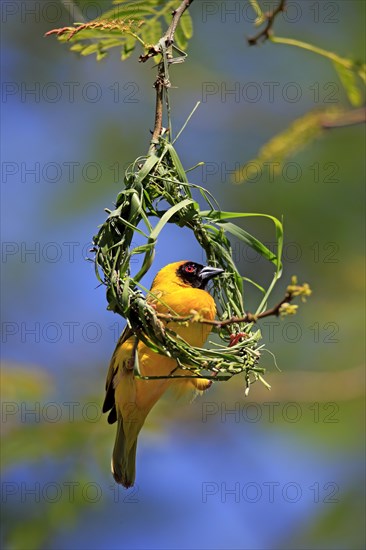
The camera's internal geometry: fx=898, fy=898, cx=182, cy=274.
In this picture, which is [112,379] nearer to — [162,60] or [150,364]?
[150,364]

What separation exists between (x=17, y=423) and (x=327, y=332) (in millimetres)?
2253

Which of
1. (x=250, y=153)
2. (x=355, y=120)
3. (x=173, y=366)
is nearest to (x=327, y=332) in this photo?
(x=250, y=153)

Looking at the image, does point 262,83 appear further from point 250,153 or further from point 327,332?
point 327,332

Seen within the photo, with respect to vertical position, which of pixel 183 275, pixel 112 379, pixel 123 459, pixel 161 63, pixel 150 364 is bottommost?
pixel 123 459

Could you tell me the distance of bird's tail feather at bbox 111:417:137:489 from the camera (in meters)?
4.38

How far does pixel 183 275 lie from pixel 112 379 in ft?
1.87

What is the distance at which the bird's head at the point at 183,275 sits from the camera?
3961 mm

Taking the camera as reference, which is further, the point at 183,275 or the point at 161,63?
the point at 183,275

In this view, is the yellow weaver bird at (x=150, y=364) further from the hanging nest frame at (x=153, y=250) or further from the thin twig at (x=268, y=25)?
the thin twig at (x=268, y=25)

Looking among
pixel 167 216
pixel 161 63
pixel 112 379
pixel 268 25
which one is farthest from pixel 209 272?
pixel 268 25

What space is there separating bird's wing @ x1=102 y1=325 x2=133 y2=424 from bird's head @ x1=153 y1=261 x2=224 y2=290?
0.34m

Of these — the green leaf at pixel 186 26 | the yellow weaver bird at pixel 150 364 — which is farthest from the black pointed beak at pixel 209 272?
the green leaf at pixel 186 26

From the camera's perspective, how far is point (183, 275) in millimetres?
4004

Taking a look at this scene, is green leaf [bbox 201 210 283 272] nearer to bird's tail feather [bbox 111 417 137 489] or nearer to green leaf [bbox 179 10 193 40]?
green leaf [bbox 179 10 193 40]
